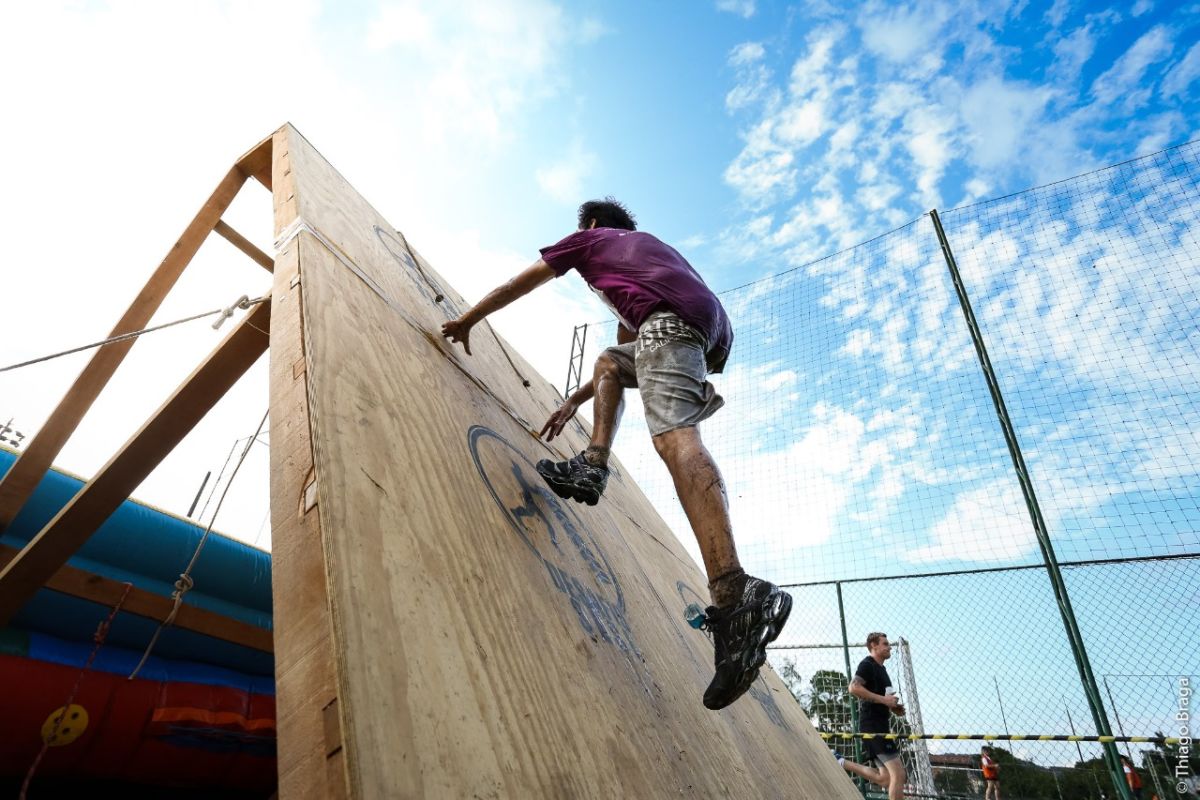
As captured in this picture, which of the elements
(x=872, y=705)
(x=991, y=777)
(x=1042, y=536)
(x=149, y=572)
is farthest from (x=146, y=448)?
(x=991, y=777)

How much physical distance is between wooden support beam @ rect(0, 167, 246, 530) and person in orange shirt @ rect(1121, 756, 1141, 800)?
5.44 m

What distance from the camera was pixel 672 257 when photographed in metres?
1.59

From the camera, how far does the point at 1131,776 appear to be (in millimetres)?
4082

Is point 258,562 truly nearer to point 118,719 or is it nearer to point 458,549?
point 118,719

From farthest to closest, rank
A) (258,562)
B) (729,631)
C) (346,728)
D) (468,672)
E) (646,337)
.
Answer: (258,562) < (646,337) < (729,631) < (468,672) < (346,728)

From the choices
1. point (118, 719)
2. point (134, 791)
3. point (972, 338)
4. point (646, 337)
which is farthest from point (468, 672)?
point (972, 338)

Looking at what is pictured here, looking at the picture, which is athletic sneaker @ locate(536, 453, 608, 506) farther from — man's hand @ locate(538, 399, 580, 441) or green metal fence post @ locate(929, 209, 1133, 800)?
green metal fence post @ locate(929, 209, 1133, 800)

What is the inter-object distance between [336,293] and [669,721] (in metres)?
1.03

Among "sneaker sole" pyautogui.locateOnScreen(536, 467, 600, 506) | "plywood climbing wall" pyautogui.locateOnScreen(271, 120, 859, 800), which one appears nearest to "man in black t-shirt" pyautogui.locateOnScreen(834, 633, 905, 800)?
"plywood climbing wall" pyautogui.locateOnScreen(271, 120, 859, 800)

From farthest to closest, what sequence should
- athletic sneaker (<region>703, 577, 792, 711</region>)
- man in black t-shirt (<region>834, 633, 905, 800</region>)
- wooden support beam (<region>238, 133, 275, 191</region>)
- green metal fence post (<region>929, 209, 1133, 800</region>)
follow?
man in black t-shirt (<region>834, 633, 905, 800</region>) < green metal fence post (<region>929, 209, 1133, 800</region>) < wooden support beam (<region>238, 133, 275, 191</region>) < athletic sneaker (<region>703, 577, 792, 711</region>)

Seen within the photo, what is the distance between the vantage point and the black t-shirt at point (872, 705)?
4.60 meters

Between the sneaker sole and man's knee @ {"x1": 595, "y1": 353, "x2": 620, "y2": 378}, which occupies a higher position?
man's knee @ {"x1": 595, "y1": 353, "x2": 620, "y2": 378}

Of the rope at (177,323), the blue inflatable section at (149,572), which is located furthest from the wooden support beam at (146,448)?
the blue inflatable section at (149,572)

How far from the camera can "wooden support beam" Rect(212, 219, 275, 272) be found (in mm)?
2291
